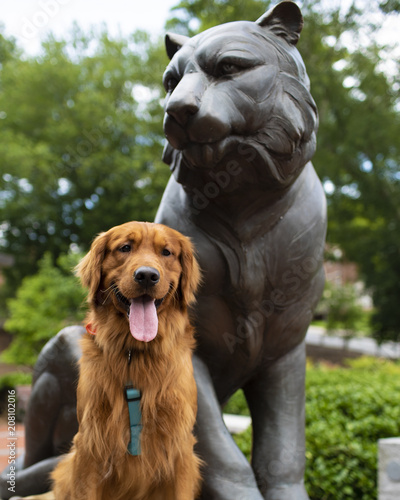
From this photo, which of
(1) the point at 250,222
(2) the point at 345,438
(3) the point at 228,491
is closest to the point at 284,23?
(1) the point at 250,222

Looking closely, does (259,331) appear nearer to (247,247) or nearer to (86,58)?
(247,247)

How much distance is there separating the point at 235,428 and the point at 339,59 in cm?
1175

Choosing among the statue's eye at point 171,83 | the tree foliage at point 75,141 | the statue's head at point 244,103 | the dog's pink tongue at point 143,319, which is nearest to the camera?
the dog's pink tongue at point 143,319

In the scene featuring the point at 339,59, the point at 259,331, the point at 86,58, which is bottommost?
the point at 259,331

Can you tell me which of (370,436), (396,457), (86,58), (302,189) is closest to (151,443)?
(302,189)

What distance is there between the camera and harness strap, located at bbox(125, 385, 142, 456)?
62.0 inches

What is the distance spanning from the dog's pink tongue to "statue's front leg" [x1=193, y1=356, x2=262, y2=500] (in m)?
0.59

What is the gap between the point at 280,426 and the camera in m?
2.17

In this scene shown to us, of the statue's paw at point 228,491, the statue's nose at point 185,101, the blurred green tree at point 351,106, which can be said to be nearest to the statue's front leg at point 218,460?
the statue's paw at point 228,491

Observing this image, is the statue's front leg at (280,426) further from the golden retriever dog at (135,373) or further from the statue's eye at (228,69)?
the statue's eye at (228,69)

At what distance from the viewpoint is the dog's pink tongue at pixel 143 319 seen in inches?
59.4

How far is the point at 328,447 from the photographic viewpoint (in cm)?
401

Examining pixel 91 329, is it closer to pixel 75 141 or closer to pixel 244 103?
pixel 244 103

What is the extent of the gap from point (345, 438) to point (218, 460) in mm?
2609
